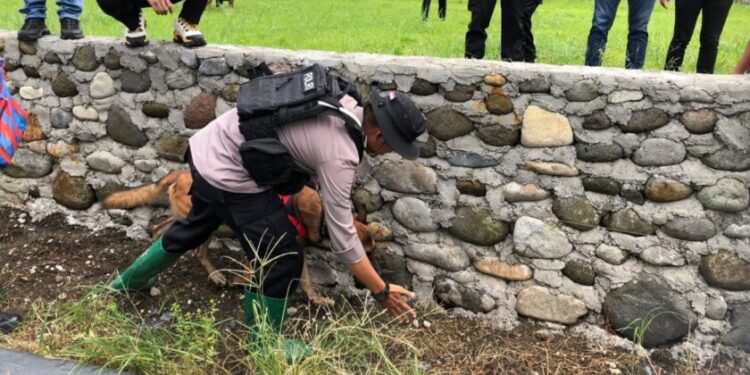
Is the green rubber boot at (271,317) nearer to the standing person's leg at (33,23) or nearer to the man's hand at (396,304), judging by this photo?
the man's hand at (396,304)

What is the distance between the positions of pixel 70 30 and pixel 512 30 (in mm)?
3115

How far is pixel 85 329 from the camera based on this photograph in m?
3.38

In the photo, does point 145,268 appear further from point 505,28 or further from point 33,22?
point 505,28

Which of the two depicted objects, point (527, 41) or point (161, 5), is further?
point (527, 41)

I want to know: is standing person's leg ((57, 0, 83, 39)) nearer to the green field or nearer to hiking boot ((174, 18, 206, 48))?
hiking boot ((174, 18, 206, 48))

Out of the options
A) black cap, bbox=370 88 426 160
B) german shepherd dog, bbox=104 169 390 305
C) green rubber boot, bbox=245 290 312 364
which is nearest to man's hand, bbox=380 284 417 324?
green rubber boot, bbox=245 290 312 364

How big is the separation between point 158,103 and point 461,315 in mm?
2478

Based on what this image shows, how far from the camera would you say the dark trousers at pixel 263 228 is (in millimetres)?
3107

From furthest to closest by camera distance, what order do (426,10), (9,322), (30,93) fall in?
1. (426,10)
2. (30,93)
3. (9,322)

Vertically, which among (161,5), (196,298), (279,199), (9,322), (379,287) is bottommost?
(196,298)

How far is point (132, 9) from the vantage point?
4027 millimetres

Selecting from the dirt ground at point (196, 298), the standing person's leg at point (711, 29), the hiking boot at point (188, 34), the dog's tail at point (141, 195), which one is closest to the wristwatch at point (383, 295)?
the dirt ground at point (196, 298)

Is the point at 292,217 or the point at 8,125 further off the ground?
the point at 8,125

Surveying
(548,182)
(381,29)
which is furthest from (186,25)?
(381,29)
